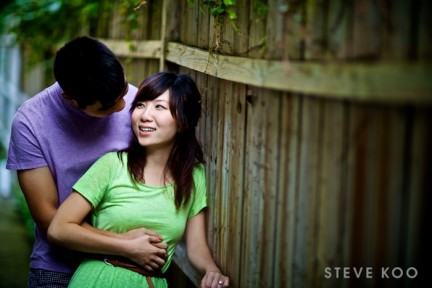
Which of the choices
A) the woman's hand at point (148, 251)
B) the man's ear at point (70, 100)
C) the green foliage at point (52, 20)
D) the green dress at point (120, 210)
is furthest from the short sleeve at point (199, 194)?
the green foliage at point (52, 20)

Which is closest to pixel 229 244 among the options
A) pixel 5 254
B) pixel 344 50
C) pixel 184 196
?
pixel 184 196

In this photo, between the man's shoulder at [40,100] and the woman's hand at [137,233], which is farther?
the man's shoulder at [40,100]

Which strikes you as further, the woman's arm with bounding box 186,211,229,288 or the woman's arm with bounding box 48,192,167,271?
the woman's arm with bounding box 186,211,229,288

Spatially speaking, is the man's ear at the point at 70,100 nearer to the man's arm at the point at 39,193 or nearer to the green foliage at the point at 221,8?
the man's arm at the point at 39,193

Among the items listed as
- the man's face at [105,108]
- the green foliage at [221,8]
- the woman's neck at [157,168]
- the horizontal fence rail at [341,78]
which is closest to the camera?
the horizontal fence rail at [341,78]

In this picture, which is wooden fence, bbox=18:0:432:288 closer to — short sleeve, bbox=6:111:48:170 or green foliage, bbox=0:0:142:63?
short sleeve, bbox=6:111:48:170

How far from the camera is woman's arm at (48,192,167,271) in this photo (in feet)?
9.96

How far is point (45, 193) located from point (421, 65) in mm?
2095

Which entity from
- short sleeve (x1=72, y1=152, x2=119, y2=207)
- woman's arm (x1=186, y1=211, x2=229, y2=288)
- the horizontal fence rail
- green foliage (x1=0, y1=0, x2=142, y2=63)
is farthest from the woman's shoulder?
green foliage (x1=0, y1=0, x2=142, y2=63)

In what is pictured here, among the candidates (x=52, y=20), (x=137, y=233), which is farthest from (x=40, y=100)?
(x=52, y=20)

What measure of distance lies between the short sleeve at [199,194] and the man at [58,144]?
400mm

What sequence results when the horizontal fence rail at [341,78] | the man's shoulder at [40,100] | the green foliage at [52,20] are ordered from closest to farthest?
→ the horizontal fence rail at [341,78], the man's shoulder at [40,100], the green foliage at [52,20]

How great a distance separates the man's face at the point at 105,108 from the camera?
3.12 metres

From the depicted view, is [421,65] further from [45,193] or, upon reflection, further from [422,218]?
[45,193]
